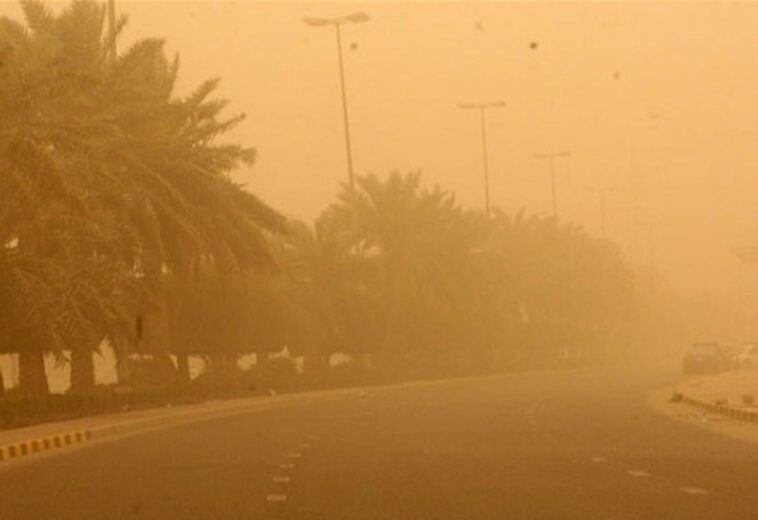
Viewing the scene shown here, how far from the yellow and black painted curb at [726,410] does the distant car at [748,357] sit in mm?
48003

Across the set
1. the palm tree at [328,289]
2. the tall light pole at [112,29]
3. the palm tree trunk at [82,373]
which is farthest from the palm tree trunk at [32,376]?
the palm tree at [328,289]

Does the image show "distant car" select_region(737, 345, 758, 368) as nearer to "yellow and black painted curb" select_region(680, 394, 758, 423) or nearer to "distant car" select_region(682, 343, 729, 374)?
"distant car" select_region(682, 343, 729, 374)

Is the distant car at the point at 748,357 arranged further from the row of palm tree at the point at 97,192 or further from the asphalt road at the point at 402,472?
the asphalt road at the point at 402,472

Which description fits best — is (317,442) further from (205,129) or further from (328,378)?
(328,378)

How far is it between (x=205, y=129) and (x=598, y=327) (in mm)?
101012

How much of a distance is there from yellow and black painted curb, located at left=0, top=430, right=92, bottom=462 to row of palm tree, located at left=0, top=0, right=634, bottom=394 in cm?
341

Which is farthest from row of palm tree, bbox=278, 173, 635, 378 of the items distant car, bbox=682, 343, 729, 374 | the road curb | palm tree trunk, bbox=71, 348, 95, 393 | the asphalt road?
the asphalt road

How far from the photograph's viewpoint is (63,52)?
42188 millimetres

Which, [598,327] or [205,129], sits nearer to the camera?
[205,129]

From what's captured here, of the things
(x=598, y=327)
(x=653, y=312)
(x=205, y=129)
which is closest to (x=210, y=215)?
(x=205, y=129)

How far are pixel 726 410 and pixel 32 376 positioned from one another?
54.6ft

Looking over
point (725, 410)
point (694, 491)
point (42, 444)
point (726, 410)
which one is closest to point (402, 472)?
point (694, 491)

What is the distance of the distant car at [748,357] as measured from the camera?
322ft

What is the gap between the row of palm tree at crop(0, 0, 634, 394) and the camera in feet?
128
